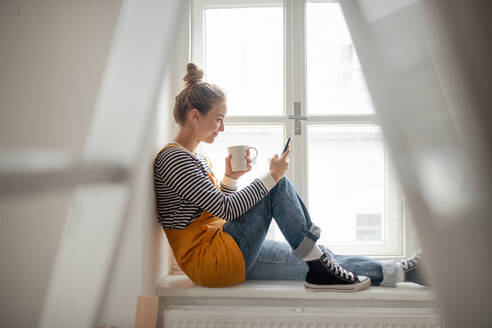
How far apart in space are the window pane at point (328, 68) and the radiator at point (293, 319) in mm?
750

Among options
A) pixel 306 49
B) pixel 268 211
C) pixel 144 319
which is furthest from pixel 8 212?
pixel 306 49

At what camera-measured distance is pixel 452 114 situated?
78 mm

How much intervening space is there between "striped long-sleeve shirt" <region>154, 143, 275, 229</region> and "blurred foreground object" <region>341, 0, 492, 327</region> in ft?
3.36

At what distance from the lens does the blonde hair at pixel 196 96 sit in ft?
3.96

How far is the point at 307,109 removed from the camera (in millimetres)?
1483

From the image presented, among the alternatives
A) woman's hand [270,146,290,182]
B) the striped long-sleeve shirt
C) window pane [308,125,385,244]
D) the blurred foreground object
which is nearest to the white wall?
the blurred foreground object

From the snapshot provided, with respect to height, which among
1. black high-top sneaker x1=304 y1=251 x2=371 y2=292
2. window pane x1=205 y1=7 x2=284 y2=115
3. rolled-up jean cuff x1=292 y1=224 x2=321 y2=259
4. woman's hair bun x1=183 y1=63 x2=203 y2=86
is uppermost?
window pane x1=205 y1=7 x2=284 y2=115

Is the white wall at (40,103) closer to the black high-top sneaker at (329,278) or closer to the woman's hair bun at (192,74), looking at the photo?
the woman's hair bun at (192,74)

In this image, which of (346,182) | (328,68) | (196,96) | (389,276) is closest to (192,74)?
(196,96)

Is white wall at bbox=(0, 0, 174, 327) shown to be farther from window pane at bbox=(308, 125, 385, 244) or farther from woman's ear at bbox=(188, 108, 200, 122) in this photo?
window pane at bbox=(308, 125, 385, 244)

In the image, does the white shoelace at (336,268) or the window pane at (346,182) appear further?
the window pane at (346,182)

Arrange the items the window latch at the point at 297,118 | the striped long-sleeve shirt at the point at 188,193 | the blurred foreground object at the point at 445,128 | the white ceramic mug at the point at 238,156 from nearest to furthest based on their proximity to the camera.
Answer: the blurred foreground object at the point at 445,128, the striped long-sleeve shirt at the point at 188,193, the white ceramic mug at the point at 238,156, the window latch at the point at 297,118

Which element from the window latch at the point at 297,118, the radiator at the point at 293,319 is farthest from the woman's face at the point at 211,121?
the radiator at the point at 293,319

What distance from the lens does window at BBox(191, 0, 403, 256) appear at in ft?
4.82
